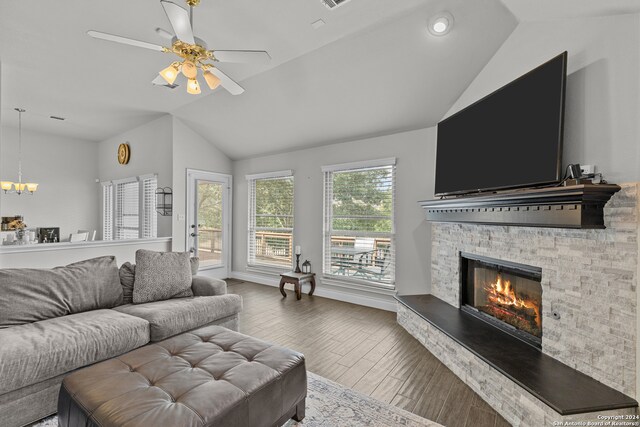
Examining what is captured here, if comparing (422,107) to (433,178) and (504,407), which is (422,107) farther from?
(504,407)

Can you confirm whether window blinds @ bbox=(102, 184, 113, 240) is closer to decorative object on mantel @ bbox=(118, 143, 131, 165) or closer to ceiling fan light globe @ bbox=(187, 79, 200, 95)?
decorative object on mantel @ bbox=(118, 143, 131, 165)

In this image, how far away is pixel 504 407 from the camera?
199 cm

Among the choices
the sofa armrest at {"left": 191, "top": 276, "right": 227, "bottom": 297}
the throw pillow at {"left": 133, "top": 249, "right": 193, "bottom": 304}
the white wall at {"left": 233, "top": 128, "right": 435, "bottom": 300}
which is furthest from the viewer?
the white wall at {"left": 233, "top": 128, "right": 435, "bottom": 300}

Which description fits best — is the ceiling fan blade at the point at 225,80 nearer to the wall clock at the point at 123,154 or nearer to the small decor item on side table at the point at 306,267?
the small decor item on side table at the point at 306,267

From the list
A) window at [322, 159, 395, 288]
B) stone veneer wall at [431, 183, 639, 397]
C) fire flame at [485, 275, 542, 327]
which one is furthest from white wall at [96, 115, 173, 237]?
stone veneer wall at [431, 183, 639, 397]

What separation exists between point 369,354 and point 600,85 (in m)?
2.72

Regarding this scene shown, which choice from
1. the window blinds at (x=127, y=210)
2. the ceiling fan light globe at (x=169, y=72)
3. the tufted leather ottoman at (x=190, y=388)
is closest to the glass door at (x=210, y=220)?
the window blinds at (x=127, y=210)

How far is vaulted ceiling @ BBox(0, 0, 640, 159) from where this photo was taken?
2.54 metres

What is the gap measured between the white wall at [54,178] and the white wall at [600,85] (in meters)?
7.55

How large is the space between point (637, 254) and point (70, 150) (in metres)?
8.76

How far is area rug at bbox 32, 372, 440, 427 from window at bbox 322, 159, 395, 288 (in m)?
2.22

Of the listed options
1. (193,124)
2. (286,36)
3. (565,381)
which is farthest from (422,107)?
(193,124)

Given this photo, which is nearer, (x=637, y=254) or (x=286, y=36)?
(x=637, y=254)

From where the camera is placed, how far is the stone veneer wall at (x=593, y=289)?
5.75ft
